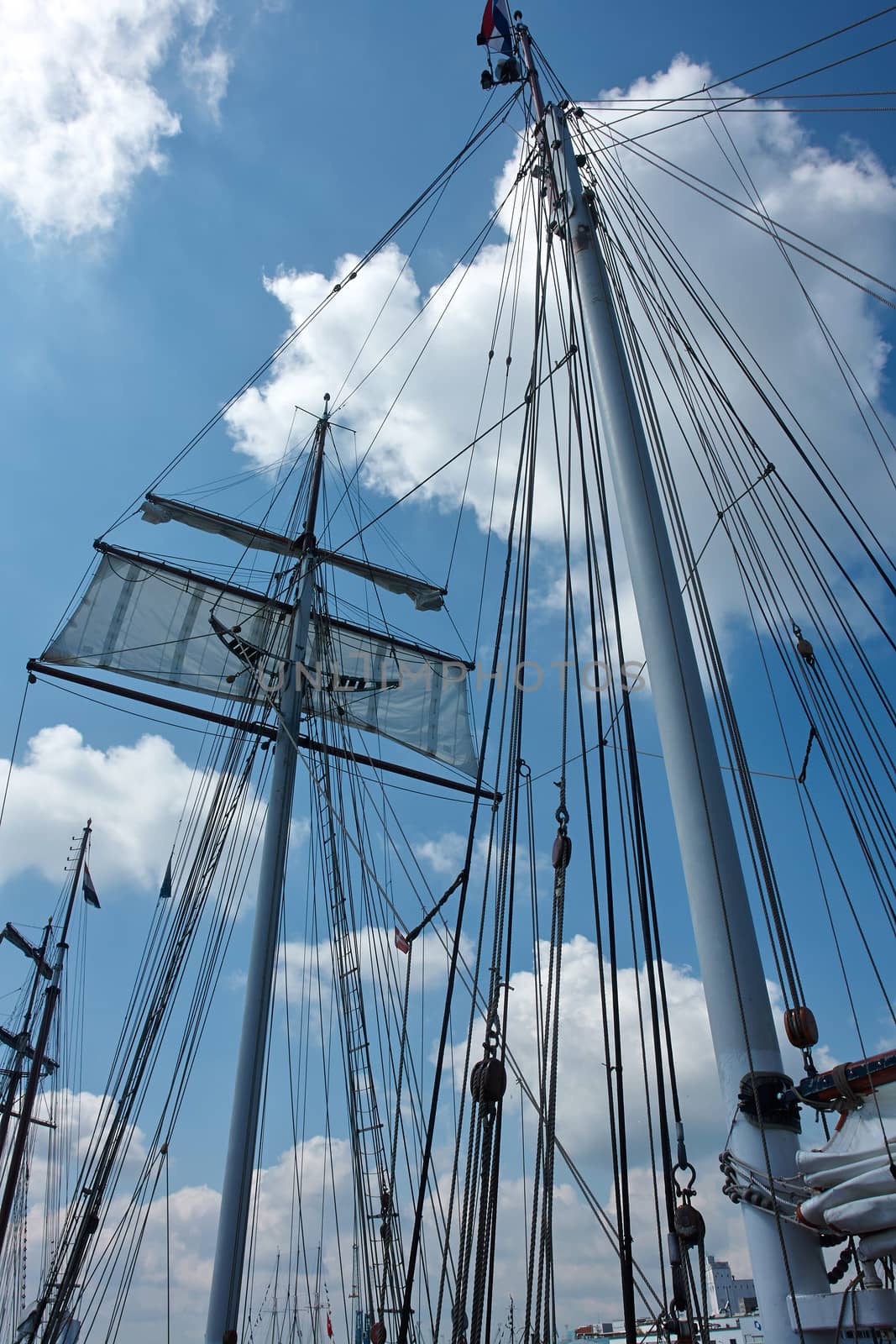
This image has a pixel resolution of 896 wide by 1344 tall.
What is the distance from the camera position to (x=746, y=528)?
281 inches

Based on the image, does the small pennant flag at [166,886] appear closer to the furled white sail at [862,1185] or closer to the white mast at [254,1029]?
the white mast at [254,1029]

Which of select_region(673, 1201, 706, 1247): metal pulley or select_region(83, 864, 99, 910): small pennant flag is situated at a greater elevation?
select_region(83, 864, 99, 910): small pennant flag

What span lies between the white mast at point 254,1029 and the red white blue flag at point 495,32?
849cm

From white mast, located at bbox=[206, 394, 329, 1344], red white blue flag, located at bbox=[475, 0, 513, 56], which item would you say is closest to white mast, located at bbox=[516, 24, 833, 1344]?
red white blue flag, located at bbox=[475, 0, 513, 56]

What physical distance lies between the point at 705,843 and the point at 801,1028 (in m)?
0.91

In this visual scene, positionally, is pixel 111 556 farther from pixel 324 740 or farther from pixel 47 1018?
pixel 47 1018

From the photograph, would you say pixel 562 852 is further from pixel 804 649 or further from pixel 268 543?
pixel 268 543

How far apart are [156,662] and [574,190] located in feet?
46.2

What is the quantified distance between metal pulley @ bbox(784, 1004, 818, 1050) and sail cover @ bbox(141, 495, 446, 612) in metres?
13.9

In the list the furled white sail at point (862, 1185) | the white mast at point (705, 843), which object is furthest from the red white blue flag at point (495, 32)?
the furled white sail at point (862, 1185)

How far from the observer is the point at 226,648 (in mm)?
18688

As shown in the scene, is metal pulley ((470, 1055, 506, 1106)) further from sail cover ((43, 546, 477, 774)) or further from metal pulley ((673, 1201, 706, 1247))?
sail cover ((43, 546, 477, 774))

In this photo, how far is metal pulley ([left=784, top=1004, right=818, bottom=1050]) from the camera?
13.1 ft

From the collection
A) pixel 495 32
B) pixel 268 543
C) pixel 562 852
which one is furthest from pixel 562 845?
pixel 268 543
